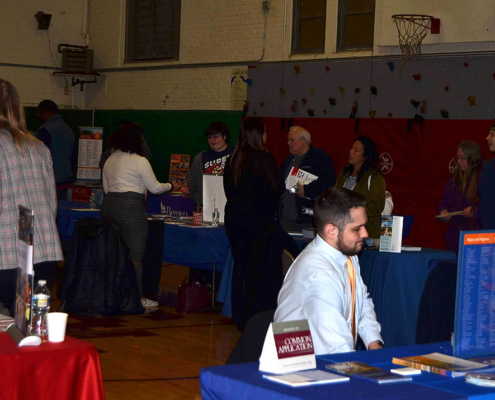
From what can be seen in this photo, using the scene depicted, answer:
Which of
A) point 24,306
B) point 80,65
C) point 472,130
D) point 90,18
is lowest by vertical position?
point 24,306

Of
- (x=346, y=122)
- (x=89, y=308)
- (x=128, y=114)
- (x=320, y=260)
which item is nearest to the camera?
(x=320, y=260)

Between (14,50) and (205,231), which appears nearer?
(205,231)

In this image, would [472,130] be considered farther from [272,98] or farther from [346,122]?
[272,98]

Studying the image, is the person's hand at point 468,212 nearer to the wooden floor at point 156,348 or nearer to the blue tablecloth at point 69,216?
the wooden floor at point 156,348

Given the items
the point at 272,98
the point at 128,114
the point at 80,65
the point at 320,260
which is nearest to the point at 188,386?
the point at 320,260

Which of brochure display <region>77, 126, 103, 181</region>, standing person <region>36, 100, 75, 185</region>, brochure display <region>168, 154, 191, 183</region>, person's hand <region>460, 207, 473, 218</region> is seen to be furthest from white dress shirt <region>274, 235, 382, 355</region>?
brochure display <region>77, 126, 103, 181</region>

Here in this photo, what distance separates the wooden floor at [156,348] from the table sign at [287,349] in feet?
6.86

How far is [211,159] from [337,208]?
12.8ft

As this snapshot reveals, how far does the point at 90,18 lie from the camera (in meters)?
12.1

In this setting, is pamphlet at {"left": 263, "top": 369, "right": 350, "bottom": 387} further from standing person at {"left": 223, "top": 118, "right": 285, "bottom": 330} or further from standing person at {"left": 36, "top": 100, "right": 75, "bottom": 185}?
standing person at {"left": 36, "top": 100, "right": 75, "bottom": 185}

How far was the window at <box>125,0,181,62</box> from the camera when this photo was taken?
35.8 feet

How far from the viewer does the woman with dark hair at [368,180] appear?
5.49 m

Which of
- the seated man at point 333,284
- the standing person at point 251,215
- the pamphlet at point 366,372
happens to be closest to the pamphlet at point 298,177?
the standing person at point 251,215

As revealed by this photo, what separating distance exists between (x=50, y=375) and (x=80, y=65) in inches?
402
